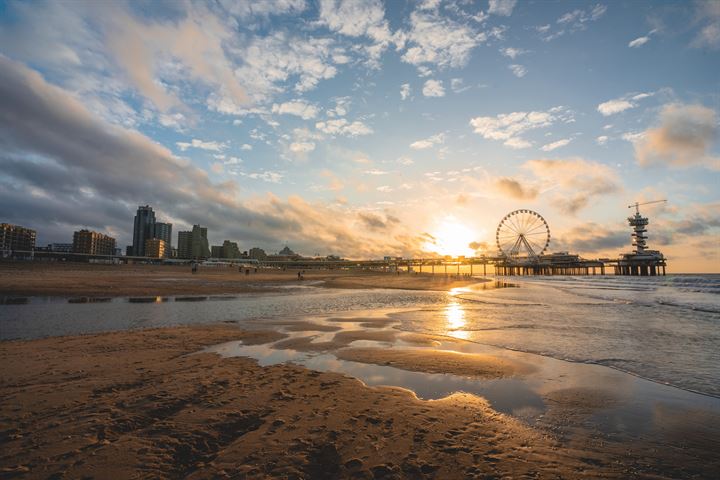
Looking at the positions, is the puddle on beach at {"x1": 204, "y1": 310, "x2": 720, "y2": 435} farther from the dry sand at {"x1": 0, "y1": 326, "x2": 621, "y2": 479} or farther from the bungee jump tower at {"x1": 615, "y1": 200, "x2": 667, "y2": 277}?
the bungee jump tower at {"x1": 615, "y1": 200, "x2": 667, "y2": 277}

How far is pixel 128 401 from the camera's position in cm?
588

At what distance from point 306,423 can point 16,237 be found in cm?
20971

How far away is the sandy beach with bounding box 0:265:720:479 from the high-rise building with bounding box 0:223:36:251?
181742 millimetres

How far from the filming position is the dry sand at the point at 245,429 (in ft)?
12.8

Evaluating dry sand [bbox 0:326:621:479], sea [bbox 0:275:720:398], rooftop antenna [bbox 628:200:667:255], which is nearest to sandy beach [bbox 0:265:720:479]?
dry sand [bbox 0:326:621:479]

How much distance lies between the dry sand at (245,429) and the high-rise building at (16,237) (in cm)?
18215

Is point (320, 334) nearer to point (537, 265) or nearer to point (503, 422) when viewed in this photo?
point (503, 422)

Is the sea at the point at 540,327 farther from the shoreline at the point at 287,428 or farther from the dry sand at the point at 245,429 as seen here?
the dry sand at the point at 245,429

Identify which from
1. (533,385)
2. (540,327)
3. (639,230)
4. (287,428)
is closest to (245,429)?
(287,428)

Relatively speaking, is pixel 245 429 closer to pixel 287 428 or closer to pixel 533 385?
pixel 287 428

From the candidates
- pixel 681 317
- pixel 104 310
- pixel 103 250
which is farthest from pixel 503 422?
pixel 103 250

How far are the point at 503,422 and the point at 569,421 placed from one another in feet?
3.57

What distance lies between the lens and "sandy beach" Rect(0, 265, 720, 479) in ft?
12.9

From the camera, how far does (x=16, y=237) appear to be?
148250 millimetres
